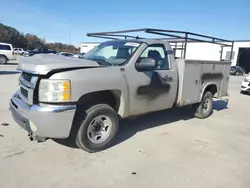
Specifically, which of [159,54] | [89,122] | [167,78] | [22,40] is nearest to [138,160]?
[89,122]

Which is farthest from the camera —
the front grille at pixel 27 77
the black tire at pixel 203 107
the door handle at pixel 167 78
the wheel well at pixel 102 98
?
the black tire at pixel 203 107

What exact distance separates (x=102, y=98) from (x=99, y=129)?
0.56 m

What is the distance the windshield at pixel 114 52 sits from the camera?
4.50m

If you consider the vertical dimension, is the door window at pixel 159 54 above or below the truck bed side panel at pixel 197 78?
above

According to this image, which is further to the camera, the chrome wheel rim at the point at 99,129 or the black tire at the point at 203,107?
the black tire at the point at 203,107

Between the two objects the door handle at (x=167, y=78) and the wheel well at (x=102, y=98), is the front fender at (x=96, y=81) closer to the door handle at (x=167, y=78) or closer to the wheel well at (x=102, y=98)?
the wheel well at (x=102, y=98)

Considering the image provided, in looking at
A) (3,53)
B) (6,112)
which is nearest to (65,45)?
(3,53)

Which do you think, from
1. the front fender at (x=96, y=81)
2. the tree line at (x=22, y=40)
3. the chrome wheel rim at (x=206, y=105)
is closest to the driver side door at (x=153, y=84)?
the front fender at (x=96, y=81)

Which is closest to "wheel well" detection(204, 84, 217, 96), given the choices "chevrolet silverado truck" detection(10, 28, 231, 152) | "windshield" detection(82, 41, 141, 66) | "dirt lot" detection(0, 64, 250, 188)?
"chevrolet silverado truck" detection(10, 28, 231, 152)

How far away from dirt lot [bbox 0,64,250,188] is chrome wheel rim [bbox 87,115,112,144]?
252 mm

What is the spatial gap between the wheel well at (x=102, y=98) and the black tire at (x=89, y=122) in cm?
16

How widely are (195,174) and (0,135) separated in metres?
3.66

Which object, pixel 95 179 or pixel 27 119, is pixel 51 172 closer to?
pixel 95 179

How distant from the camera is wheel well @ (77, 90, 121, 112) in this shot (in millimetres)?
3936
